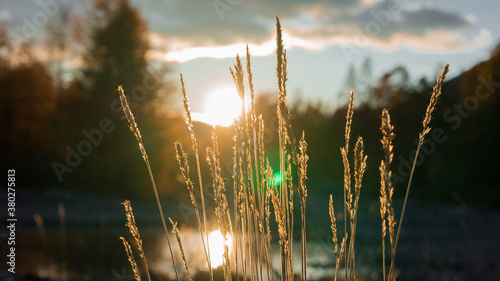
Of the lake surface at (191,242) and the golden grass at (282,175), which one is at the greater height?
the lake surface at (191,242)

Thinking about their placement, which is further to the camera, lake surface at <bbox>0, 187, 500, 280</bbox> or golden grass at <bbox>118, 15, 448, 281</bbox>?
lake surface at <bbox>0, 187, 500, 280</bbox>

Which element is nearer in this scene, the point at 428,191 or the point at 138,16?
the point at 138,16

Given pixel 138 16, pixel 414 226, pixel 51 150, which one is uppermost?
pixel 138 16

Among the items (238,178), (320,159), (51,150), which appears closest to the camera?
Answer: (238,178)

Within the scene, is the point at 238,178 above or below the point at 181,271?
below

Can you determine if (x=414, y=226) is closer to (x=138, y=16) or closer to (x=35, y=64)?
(x=138, y=16)

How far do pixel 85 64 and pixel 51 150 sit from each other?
14.8ft

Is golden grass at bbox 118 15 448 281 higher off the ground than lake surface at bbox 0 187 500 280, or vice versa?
lake surface at bbox 0 187 500 280

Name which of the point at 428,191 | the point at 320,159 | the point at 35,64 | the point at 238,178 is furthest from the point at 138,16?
the point at 238,178

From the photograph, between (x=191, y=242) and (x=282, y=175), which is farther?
(x=191, y=242)

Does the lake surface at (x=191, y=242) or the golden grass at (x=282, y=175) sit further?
the lake surface at (x=191, y=242)

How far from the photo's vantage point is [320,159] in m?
24.2

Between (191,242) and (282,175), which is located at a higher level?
(191,242)

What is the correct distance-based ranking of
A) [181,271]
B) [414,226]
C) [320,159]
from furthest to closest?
[320,159]
[414,226]
[181,271]
